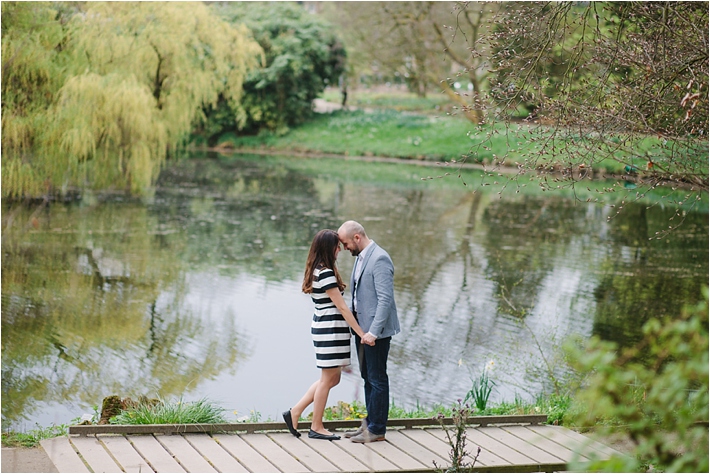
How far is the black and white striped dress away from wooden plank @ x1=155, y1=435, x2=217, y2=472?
107 cm

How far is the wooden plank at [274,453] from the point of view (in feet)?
17.0

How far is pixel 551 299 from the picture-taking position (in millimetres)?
13352

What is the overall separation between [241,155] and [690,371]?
1528 inches

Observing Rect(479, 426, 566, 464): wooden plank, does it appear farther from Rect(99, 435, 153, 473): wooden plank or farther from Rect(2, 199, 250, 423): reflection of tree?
Rect(2, 199, 250, 423): reflection of tree

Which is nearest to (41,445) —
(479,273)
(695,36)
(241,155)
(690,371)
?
(690,371)

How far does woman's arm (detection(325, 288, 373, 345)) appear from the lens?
18.9 feet

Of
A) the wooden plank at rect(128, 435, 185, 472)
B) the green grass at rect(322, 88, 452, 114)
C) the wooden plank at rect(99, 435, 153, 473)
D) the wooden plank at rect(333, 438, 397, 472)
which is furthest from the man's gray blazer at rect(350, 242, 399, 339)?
the green grass at rect(322, 88, 452, 114)

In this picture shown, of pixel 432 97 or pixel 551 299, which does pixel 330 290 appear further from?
pixel 432 97

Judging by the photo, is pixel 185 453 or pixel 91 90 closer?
pixel 185 453

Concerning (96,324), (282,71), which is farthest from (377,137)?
(96,324)

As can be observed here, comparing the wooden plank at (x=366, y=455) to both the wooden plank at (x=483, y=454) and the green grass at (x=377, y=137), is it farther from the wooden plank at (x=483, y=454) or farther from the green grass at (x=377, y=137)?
the green grass at (x=377, y=137)

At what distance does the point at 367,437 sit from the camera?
5.71m

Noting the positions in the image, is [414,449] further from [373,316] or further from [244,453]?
[244,453]

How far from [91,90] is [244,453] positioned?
560 inches
